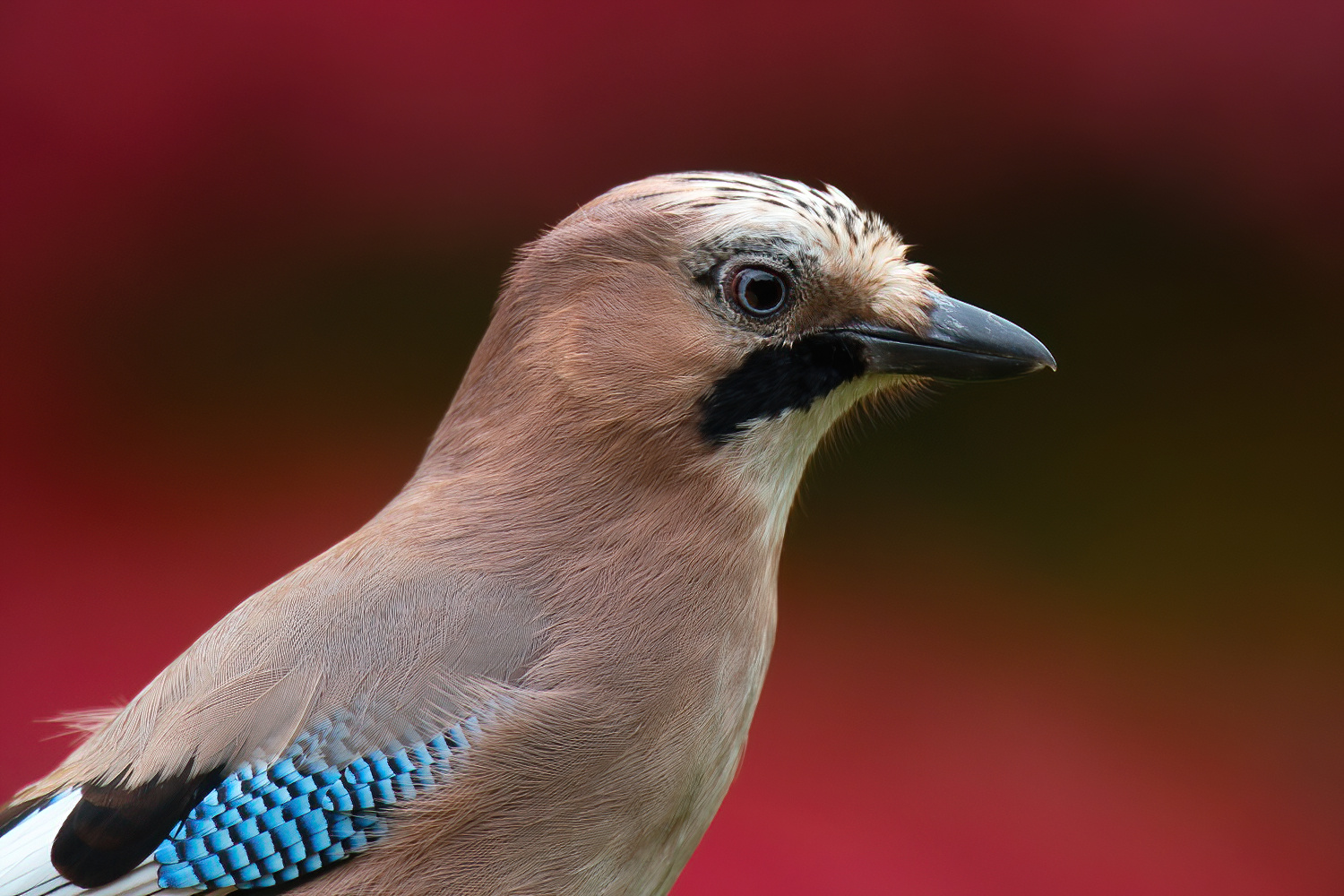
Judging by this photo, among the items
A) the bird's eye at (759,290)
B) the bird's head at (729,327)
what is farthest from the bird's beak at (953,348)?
the bird's eye at (759,290)

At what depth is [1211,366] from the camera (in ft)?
14.7

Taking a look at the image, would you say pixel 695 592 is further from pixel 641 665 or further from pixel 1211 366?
pixel 1211 366

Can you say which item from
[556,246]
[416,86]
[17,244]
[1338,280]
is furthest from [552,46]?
[1338,280]

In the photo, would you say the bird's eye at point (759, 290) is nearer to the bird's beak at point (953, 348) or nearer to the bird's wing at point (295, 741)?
the bird's beak at point (953, 348)

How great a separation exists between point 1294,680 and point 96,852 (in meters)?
4.08

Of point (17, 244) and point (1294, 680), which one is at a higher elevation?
point (17, 244)

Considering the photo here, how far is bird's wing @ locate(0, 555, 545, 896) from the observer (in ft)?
5.31

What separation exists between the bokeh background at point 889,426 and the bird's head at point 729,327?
1.84 meters

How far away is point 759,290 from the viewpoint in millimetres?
1737

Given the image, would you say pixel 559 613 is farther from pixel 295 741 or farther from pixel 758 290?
pixel 758 290

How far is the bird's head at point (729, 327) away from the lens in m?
1.74

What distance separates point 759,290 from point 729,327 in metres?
0.06

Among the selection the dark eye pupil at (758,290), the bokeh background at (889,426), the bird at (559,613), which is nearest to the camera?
the bird at (559,613)

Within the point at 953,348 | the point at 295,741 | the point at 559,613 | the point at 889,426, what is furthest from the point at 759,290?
the point at 889,426
